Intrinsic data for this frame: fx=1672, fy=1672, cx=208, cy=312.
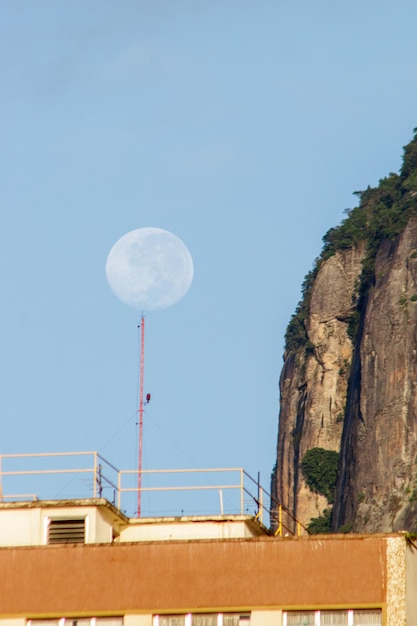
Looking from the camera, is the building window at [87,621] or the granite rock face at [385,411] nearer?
the building window at [87,621]

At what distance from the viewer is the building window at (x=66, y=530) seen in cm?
3591

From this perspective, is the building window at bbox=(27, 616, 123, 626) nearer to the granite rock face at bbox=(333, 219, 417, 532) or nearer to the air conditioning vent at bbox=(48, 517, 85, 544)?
the air conditioning vent at bbox=(48, 517, 85, 544)

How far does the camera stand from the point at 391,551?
104ft

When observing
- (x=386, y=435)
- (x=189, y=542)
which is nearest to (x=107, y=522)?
(x=189, y=542)

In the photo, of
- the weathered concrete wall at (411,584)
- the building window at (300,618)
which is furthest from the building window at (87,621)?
the weathered concrete wall at (411,584)

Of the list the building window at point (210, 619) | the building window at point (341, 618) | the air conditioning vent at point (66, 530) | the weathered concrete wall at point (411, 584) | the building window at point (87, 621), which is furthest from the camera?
the air conditioning vent at point (66, 530)

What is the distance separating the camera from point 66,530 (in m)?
35.9

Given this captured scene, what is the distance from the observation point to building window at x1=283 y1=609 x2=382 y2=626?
31188 mm

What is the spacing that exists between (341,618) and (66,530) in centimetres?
731

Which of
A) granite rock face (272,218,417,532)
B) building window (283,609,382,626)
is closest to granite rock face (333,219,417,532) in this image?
granite rock face (272,218,417,532)

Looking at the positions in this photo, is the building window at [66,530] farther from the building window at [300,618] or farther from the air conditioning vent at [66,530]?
the building window at [300,618]

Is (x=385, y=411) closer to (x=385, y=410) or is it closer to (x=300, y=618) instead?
(x=385, y=410)

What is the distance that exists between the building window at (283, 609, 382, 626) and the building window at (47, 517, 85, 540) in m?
6.26

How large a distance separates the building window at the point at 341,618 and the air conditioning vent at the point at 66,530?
6.26m
